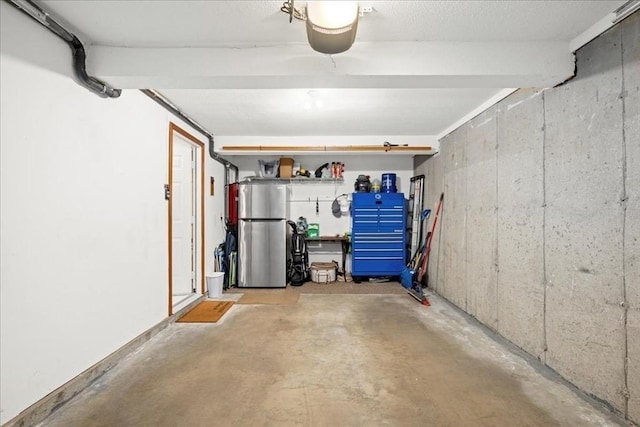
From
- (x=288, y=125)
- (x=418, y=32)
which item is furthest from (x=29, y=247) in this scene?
(x=288, y=125)

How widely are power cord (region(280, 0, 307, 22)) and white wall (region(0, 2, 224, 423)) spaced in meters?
1.45

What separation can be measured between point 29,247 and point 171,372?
4.30 ft

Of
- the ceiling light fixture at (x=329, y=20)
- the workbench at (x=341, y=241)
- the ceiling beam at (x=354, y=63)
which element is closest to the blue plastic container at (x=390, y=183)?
the workbench at (x=341, y=241)

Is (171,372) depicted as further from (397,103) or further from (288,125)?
(397,103)

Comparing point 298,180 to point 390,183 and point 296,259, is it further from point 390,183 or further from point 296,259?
point 390,183

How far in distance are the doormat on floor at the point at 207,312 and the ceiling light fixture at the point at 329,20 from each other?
305 cm

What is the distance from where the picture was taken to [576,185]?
6.25 ft

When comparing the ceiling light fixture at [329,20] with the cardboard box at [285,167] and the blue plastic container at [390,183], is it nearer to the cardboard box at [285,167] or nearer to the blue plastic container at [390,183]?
the cardboard box at [285,167]

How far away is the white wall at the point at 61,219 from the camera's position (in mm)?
1511

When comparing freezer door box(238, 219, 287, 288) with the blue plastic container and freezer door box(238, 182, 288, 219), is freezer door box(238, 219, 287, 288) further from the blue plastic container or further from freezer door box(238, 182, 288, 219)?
the blue plastic container

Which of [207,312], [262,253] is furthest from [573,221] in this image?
[262,253]

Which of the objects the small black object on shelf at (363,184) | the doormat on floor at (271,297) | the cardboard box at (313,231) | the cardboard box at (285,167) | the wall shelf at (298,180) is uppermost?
the cardboard box at (285,167)

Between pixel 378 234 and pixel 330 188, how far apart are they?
132 cm

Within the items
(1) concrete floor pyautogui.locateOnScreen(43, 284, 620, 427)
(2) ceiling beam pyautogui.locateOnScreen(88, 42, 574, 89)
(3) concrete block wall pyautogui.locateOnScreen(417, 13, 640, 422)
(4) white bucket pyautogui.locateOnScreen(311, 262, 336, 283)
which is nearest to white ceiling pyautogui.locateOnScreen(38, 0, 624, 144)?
(2) ceiling beam pyautogui.locateOnScreen(88, 42, 574, 89)
